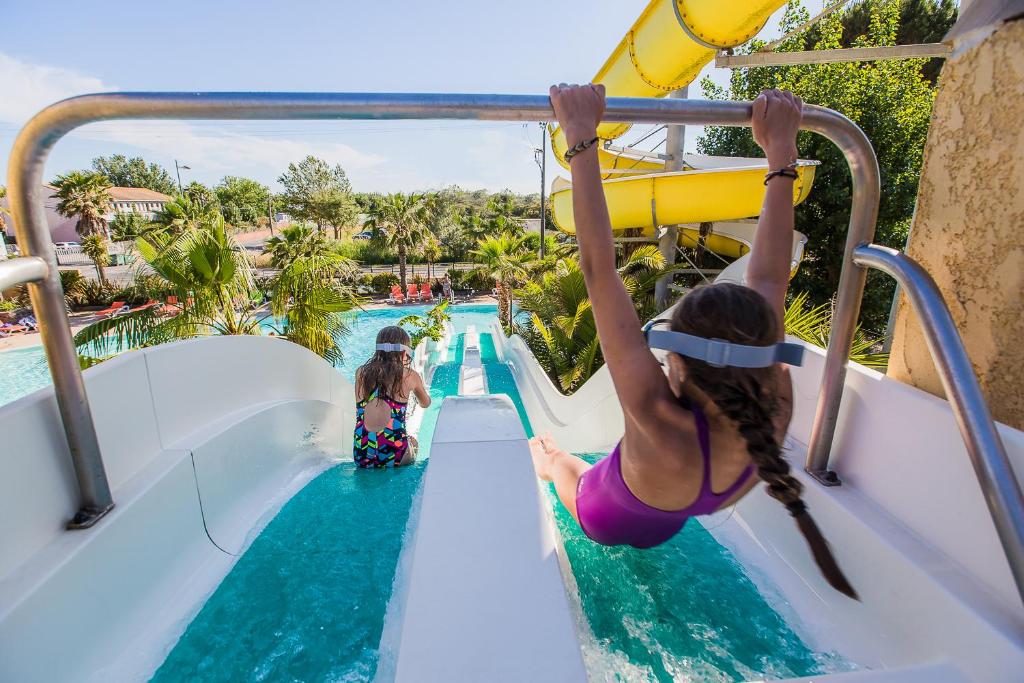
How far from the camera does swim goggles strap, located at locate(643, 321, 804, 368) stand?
1053mm

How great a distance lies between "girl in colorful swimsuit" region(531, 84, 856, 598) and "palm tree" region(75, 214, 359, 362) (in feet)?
14.7

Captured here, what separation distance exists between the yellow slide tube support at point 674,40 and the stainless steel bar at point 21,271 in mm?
2871

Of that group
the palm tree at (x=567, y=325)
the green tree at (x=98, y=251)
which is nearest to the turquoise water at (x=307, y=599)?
the palm tree at (x=567, y=325)

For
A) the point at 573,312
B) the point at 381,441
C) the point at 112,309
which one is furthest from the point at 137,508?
the point at 112,309

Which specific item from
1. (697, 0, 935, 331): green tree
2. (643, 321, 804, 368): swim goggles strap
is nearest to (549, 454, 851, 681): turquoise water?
(643, 321, 804, 368): swim goggles strap

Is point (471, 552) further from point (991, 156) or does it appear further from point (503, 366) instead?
point (503, 366)

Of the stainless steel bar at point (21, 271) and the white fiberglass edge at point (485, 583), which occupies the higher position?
the stainless steel bar at point (21, 271)

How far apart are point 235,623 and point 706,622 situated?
159cm

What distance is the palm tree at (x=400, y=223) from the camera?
1009 inches

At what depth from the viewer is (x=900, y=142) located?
12047 mm

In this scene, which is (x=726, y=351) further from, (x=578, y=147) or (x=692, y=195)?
(x=692, y=195)

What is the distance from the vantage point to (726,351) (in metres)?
1.05

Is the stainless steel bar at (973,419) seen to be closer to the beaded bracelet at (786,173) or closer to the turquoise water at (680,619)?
the beaded bracelet at (786,173)

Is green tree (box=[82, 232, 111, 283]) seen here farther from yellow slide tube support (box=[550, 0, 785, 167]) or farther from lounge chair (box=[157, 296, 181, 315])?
yellow slide tube support (box=[550, 0, 785, 167])
